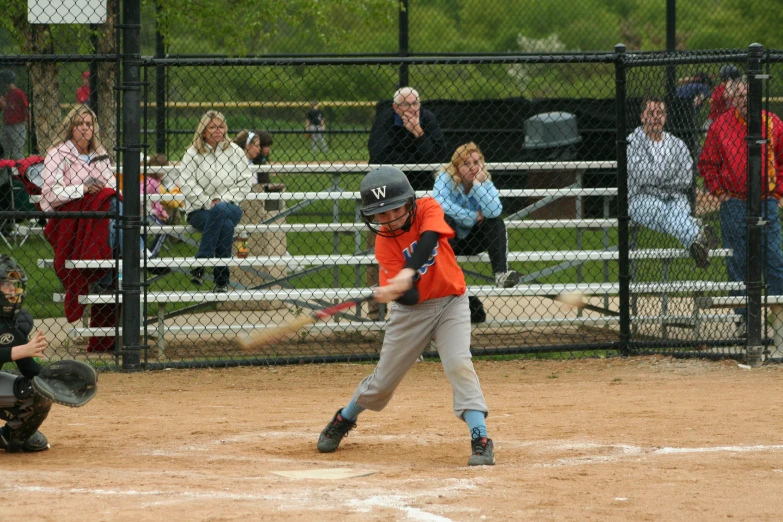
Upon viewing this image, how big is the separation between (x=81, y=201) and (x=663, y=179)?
467cm

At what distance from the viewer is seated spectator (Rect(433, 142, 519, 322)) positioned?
28.6 ft

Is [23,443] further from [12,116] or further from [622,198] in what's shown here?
[622,198]

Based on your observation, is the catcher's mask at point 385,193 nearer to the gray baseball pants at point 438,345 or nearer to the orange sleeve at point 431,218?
the orange sleeve at point 431,218

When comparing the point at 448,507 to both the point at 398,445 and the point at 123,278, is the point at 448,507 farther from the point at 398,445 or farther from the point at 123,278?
the point at 123,278

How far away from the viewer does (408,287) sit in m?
5.29

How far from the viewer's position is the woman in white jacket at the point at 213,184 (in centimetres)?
877

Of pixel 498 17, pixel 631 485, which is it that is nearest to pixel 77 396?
pixel 631 485

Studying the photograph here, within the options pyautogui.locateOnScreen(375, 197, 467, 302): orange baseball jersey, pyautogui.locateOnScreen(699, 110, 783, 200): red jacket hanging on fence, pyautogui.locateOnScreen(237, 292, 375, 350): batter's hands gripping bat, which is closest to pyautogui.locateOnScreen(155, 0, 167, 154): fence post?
pyautogui.locateOnScreen(237, 292, 375, 350): batter's hands gripping bat

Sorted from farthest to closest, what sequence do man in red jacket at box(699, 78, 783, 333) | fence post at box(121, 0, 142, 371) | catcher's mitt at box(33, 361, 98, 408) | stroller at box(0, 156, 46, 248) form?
1. stroller at box(0, 156, 46, 248)
2. man in red jacket at box(699, 78, 783, 333)
3. fence post at box(121, 0, 142, 371)
4. catcher's mitt at box(33, 361, 98, 408)

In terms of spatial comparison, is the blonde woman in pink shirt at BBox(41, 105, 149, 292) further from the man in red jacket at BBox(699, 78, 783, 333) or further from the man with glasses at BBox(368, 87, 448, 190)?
the man in red jacket at BBox(699, 78, 783, 333)

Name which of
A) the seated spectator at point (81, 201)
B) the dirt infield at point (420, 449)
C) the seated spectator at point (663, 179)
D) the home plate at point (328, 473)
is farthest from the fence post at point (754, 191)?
the seated spectator at point (81, 201)

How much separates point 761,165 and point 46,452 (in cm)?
549

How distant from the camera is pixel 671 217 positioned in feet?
29.2

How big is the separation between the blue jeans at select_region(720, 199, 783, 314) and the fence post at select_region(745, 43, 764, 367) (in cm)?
19
